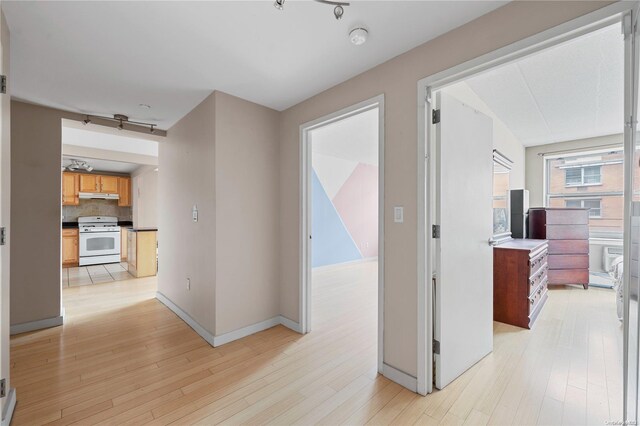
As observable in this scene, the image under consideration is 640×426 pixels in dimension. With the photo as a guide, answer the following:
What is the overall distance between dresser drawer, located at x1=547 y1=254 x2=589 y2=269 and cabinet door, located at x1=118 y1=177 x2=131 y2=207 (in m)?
9.20

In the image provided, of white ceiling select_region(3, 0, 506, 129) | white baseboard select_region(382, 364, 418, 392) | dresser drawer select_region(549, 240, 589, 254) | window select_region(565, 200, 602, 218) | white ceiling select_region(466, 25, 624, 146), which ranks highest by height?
white ceiling select_region(466, 25, 624, 146)

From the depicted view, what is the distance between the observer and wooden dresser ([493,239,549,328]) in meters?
2.85

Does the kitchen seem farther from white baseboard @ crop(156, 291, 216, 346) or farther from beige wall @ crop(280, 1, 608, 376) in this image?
beige wall @ crop(280, 1, 608, 376)

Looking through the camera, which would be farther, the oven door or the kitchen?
the oven door

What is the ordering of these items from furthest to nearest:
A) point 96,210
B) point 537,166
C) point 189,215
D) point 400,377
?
1. point 96,210
2. point 537,166
3. point 189,215
4. point 400,377

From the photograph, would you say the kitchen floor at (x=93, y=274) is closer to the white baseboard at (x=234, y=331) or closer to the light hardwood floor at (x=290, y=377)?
the light hardwood floor at (x=290, y=377)

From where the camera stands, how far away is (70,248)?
19.9ft

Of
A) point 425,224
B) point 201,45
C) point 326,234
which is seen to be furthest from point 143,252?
point 425,224

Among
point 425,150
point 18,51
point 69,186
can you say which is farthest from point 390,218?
point 69,186

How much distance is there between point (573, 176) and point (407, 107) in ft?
16.1

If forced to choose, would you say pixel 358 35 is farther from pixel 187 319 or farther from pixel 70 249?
pixel 70 249

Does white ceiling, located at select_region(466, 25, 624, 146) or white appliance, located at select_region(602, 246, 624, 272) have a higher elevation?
white ceiling, located at select_region(466, 25, 624, 146)

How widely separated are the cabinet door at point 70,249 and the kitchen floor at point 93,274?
320 mm

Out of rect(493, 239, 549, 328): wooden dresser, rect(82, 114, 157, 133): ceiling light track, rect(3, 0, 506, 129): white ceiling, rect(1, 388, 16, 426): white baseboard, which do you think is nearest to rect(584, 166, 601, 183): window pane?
rect(493, 239, 549, 328): wooden dresser
